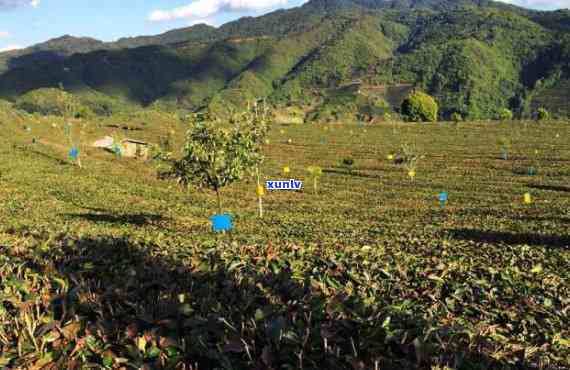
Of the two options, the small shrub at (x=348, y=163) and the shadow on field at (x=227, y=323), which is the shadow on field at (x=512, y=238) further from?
the small shrub at (x=348, y=163)

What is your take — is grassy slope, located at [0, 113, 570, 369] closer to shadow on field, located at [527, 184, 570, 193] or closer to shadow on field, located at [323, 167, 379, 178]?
shadow on field, located at [527, 184, 570, 193]

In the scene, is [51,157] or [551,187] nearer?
[551,187]

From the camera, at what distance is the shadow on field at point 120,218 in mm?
30416

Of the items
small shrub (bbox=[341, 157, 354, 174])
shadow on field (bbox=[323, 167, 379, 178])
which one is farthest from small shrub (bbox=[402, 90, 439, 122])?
shadow on field (bbox=[323, 167, 379, 178])

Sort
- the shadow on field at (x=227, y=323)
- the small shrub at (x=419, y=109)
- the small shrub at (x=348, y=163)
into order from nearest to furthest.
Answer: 1. the shadow on field at (x=227, y=323)
2. the small shrub at (x=348, y=163)
3. the small shrub at (x=419, y=109)

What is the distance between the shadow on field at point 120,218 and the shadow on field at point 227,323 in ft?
78.4

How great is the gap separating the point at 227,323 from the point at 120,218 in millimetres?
28752

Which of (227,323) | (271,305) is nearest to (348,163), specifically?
(271,305)

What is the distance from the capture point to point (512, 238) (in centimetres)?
2584

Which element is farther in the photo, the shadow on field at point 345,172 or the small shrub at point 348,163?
the small shrub at point 348,163

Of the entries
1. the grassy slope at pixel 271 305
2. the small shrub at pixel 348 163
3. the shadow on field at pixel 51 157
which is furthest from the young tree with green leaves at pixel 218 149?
the small shrub at pixel 348 163

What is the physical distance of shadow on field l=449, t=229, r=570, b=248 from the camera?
24.3 m

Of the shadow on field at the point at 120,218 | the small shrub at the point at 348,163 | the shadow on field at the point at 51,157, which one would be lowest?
the small shrub at the point at 348,163

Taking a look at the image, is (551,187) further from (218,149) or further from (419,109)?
(419,109)
